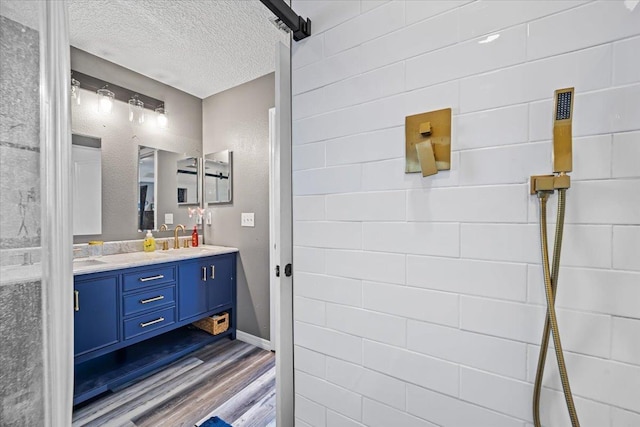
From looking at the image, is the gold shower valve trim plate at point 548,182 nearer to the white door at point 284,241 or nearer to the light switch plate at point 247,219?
the white door at point 284,241

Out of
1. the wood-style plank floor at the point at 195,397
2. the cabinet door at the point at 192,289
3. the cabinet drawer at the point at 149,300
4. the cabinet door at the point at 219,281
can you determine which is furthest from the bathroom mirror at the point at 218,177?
the wood-style plank floor at the point at 195,397

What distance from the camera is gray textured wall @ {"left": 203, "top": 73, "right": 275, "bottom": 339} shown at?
101 inches

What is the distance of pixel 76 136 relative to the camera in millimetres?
2152

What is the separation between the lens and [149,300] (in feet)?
6.91

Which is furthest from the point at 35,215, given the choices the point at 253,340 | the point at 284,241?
the point at 253,340

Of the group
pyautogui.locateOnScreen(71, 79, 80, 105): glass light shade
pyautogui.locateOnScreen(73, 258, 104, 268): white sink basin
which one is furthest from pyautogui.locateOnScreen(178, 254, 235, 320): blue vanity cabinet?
pyautogui.locateOnScreen(71, 79, 80, 105): glass light shade

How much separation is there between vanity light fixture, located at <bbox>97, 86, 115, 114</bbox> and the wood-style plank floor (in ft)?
7.16

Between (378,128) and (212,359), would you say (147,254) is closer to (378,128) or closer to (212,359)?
(212,359)

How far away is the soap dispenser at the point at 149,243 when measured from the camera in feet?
8.31

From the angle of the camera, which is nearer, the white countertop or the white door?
the white door

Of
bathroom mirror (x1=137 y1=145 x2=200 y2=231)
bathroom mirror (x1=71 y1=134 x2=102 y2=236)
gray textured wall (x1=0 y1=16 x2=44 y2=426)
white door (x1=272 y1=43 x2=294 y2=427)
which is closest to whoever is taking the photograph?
gray textured wall (x1=0 y1=16 x2=44 y2=426)

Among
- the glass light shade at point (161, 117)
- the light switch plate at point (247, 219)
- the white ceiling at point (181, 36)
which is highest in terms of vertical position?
the white ceiling at point (181, 36)

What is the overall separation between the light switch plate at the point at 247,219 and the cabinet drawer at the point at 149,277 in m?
0.72

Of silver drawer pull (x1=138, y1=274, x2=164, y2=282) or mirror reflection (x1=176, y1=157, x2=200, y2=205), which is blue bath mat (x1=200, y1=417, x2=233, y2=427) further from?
mirror reflection (x1=176, y1=157, x2=200, y2=205)
